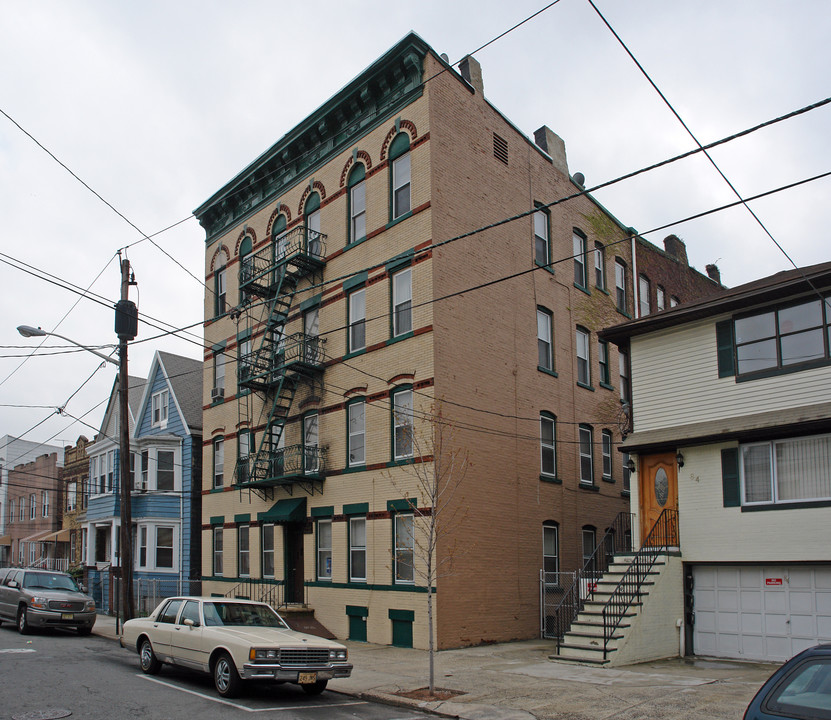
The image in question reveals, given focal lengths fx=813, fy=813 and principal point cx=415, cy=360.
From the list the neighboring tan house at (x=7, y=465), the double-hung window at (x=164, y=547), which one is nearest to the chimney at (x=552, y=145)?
the double-hung window at (x=164, y=547)

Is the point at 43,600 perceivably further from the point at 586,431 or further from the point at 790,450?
the point at 790,450

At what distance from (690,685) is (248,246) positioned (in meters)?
20.4

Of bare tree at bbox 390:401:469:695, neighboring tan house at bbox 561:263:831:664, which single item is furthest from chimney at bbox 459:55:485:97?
bare tree at bbox 390:401:469:695

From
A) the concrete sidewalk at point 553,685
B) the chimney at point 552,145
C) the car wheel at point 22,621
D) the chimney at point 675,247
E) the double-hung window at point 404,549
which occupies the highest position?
the chimney at point 552,145

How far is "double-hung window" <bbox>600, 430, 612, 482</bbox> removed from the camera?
26.1 meters

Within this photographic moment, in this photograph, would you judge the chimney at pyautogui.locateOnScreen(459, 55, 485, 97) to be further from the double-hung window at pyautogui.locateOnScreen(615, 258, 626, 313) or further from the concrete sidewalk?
the concrete sidewalk

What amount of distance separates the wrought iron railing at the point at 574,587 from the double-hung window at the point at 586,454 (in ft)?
5.74

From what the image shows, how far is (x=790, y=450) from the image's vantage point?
16.3 meters

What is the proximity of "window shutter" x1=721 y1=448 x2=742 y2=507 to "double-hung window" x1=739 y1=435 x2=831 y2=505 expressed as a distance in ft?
0.40

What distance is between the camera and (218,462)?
2908 centimetres

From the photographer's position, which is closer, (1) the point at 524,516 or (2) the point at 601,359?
(1) the point at 524,516

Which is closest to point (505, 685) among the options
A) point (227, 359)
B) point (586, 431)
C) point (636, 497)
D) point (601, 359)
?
point (636, 497)

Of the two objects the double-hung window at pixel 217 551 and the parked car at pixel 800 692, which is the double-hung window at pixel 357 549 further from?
the parked car at pixel 800 692

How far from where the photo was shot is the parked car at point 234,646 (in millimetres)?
12078
